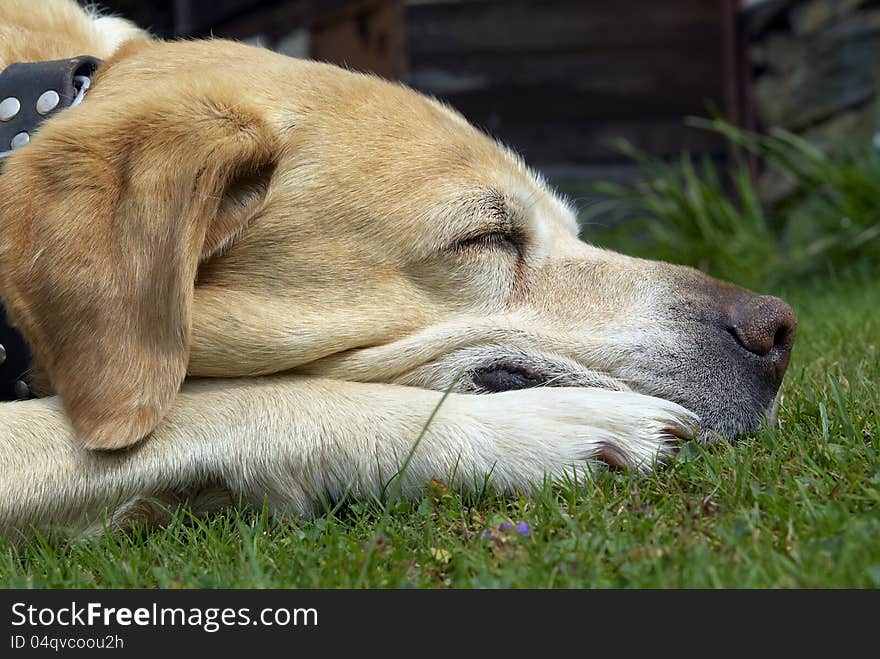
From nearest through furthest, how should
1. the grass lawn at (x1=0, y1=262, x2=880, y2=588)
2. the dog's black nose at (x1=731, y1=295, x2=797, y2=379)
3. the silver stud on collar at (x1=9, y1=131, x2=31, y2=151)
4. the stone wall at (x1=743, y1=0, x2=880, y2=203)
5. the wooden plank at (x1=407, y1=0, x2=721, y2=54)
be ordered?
the grass lawn at (x1=0, y1=262, x2=880, y2=588) < the dog's black nose at (x1=731, y1=295, x2=797, y2=379) < the silver stud on collar at (x1=9, y1=131, x2=31, y2=151) < the stone wall at (x1=743, y1=0, x2=880, y2=203) < the wooden plank at (x1=407, y1=0, x2=721, y2=54)

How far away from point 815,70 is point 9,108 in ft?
21.1

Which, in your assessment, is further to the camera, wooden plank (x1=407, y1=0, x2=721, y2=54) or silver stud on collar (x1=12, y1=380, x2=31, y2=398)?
wooden plank (x1=407, y1=0, x2=721, y2=54)

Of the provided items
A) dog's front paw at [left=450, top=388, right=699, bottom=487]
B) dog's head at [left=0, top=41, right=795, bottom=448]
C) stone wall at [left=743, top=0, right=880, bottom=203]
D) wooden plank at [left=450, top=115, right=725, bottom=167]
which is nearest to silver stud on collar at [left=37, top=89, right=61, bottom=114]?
dog's head at [left=0, top=41, right=795, bottom=448]

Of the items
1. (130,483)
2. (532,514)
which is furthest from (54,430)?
(532,514)

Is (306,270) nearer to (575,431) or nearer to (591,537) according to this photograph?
(575,431)

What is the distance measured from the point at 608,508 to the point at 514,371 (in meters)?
0.65

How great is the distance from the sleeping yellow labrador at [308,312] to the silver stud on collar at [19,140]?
112mm

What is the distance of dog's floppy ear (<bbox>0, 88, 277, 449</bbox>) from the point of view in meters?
2.21

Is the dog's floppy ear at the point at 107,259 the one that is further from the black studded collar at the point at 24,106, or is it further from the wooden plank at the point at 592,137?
the wooden plank at the point at 592,137

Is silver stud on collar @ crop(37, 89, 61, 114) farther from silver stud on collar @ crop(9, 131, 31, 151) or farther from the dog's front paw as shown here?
Answer: the dog's front paw

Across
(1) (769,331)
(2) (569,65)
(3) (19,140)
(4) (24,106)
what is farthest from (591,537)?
(2) (569,65)

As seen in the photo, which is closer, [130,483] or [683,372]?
[130,483]
